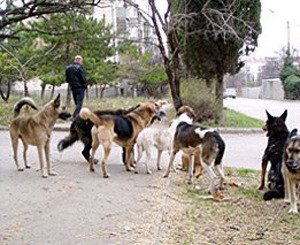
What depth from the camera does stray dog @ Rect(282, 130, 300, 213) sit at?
5.33 meters

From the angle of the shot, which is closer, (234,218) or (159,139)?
(234,218)

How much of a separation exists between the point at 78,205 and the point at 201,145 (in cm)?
233

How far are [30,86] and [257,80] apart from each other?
57112mm

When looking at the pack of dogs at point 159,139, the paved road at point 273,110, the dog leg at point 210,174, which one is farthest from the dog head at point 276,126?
the paved road at point 273,110

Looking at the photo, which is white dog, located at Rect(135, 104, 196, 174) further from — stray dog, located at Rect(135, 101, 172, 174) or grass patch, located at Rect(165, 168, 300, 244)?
grass patch, located at Rect(165, 168, 300, 244)

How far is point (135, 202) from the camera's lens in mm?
6059

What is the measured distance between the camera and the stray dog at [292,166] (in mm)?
5332

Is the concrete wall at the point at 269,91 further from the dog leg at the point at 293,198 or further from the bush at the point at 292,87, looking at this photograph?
the dog leg at the point at 293,198

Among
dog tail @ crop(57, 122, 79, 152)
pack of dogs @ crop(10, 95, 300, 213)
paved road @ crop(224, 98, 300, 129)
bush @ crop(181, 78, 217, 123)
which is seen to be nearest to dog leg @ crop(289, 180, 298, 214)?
pack of dogs @ crop(10, 95, 300, 213)

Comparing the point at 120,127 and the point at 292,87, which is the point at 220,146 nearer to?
the point at 120,127

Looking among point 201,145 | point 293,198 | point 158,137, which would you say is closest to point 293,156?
point 293,198

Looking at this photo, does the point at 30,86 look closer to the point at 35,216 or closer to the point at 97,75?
the point at 97,75

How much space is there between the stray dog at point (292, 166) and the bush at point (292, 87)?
42862 millimetres

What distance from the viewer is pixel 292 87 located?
46.1 m
